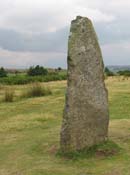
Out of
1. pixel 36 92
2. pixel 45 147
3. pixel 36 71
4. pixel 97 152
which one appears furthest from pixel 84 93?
pixel 36 71

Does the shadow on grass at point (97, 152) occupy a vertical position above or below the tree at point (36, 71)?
below

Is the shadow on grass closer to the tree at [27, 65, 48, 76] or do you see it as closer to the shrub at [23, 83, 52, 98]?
the shrub at [23, 83, 52, 98]

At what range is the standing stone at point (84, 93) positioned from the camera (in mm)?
12516

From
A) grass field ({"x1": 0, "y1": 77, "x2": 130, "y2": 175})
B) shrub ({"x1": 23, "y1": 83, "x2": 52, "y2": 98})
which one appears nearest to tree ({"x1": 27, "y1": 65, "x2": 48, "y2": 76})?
shrub ({"x1": 23, "y1": 83, "x2": 52, "y2": 98})

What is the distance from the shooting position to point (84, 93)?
1256 cm

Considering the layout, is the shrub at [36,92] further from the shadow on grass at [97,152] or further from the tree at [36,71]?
the tree at [36,71]

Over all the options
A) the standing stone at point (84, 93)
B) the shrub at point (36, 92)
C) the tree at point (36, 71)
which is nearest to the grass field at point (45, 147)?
the standing stone at point (84, 93)

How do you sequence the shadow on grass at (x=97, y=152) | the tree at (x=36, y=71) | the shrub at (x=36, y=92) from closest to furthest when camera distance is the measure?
the shadow on grass at (x=97, y=152) < the shrub at (x=36, y=92) < the tree at (x=36, y=71)

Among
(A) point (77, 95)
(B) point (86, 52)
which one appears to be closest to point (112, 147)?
(A) point (77, 95)

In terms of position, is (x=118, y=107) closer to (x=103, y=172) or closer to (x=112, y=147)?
(x=112, y=147)

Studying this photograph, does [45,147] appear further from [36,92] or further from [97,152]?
[36,92]

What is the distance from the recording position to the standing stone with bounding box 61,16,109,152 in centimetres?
1252

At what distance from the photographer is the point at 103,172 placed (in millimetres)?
11156

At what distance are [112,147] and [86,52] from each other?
258 cm
